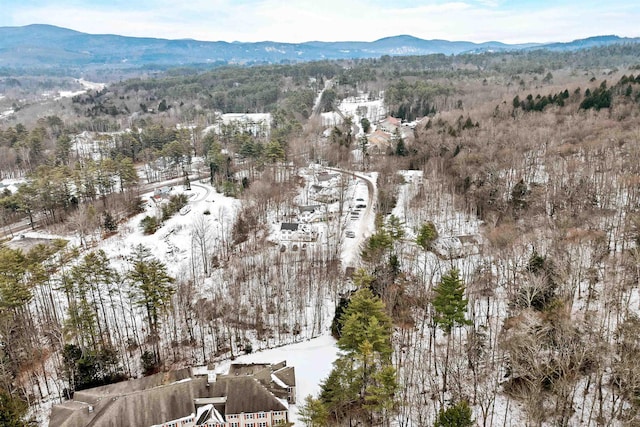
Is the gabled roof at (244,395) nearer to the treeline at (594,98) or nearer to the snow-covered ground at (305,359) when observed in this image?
the snow-covered ground at (305,359)

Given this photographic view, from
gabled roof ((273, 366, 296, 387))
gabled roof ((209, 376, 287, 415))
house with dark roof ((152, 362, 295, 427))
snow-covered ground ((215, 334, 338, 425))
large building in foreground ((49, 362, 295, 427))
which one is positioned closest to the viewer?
large building in foreground ((49, 362, 295, 427))

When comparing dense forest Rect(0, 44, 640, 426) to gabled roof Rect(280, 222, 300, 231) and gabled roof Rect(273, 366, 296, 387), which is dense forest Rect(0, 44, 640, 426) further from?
gabled roof Rect(280, 222, 300, 231)

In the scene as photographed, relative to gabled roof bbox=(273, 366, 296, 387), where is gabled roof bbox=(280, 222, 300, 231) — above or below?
above

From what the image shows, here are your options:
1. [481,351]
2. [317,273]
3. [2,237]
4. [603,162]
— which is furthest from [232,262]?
[603,162]

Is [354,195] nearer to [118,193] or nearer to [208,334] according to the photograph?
[208,334]

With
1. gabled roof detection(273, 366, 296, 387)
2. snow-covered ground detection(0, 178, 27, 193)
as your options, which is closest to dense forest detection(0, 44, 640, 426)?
gabled roof detection(273, 366, 296, 387)

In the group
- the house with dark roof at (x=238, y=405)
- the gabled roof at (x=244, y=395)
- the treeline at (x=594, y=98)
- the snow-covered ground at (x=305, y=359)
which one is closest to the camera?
the house with dark roof at (x=238, y=405)

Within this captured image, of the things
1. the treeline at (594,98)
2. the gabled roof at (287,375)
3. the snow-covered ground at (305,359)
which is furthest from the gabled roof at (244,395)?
the treeline at (594,98)
